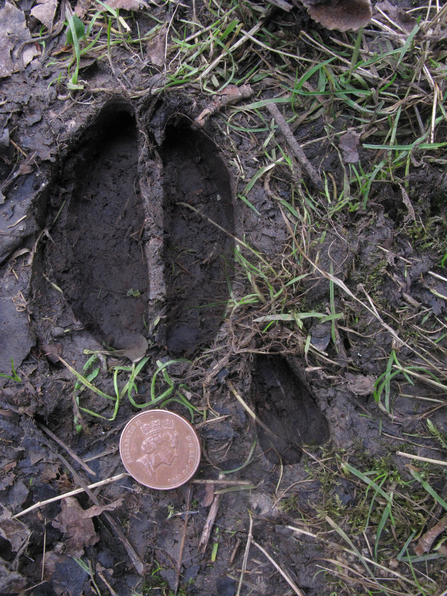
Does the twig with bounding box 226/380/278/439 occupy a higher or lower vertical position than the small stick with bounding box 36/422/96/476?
lower

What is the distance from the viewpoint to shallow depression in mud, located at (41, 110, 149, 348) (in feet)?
6.63

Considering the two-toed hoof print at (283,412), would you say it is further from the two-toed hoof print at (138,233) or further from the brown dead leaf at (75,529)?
the brown dead leaf at (75,529)

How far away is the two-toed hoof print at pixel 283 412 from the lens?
190cm

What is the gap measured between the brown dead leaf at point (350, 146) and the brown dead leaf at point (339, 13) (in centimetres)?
44

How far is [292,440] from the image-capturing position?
1.92 meters

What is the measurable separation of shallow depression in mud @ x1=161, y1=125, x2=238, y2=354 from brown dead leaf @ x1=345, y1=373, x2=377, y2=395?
2.13 feet

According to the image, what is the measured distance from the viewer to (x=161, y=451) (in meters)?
1.76

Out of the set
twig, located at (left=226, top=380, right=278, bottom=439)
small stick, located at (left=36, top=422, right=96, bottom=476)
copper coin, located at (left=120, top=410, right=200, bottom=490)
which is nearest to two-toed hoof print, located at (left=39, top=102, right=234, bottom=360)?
twig, located at (left=226, top=380, right=278, bottom=439)

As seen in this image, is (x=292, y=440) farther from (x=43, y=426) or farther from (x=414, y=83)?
(x=414, y=83)

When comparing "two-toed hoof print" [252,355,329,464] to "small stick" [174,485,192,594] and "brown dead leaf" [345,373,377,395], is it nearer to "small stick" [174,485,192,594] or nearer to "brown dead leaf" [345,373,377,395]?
"brown dead leaf" [345,373,377,395]

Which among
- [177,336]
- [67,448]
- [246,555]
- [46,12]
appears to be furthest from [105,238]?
[246,555]

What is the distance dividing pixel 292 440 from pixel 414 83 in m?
1.71

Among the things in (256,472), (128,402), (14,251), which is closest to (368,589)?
(256,472)

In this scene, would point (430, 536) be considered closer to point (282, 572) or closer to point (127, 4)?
point (282, 572)
